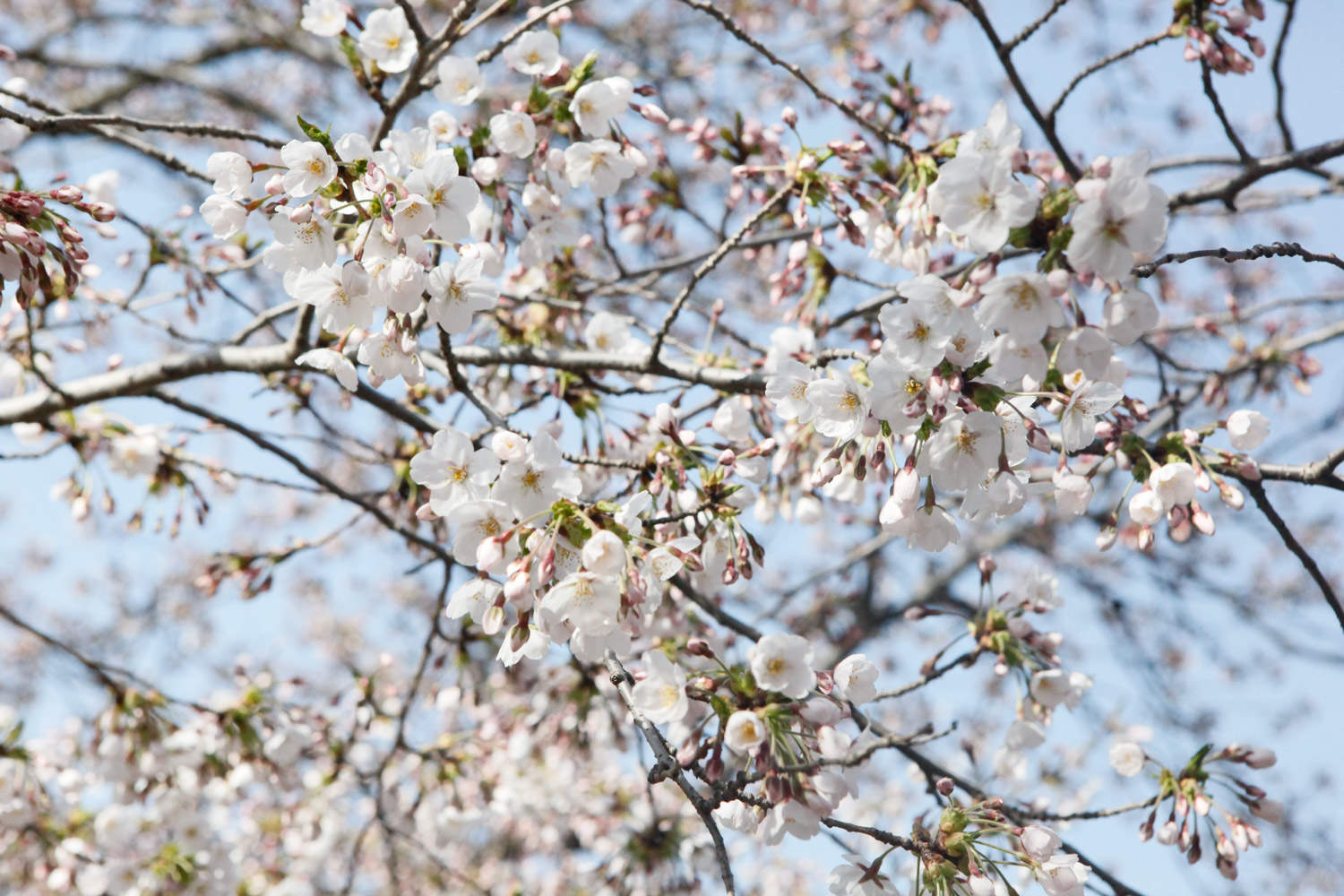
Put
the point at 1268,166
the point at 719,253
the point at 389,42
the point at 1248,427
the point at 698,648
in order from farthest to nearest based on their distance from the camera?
the point at 1268,166
the point at 389,42
the point at 719,253
the point at 1248,427
the point at 698,648

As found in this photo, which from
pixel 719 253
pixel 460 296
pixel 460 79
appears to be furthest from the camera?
pixel 460 79

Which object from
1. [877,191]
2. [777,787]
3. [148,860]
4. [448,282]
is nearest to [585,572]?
[777,787]

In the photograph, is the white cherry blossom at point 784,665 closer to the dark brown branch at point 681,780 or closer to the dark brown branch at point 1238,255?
the dark brown branch at point 681,780

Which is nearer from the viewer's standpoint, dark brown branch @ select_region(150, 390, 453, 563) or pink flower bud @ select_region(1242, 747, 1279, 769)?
pink flower bud @ select_region(1242, 747, 1279, 769)

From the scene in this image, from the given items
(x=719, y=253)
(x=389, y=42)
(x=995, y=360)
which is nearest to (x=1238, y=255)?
(x=995, y=360)

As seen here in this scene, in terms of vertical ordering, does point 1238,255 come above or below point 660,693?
above

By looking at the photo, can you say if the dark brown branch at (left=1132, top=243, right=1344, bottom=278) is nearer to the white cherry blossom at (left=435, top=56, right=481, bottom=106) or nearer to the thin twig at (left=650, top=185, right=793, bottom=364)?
the thin twig at (left=650, top=185, right=793, bottom=364)

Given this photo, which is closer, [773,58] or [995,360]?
[995,360]

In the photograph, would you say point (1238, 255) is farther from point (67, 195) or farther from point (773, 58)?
point (67, 195)

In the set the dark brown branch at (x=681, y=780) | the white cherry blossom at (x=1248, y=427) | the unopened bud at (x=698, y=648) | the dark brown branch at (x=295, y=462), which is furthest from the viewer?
the dark brown branch at (x=295, y=462)

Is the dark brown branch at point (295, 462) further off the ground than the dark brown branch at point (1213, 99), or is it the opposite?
the dark brown branch at point (1213, 99)

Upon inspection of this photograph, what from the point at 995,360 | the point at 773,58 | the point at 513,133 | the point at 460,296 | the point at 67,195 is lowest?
the point at 995,360

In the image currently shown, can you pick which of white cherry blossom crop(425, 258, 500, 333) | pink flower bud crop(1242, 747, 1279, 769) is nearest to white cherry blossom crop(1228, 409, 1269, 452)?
pink flower bud crop(1242, 747, 1279, 769)

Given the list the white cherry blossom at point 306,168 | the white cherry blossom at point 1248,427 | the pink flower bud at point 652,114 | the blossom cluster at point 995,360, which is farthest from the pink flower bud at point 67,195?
the white cherry blossom at point 1248,427
